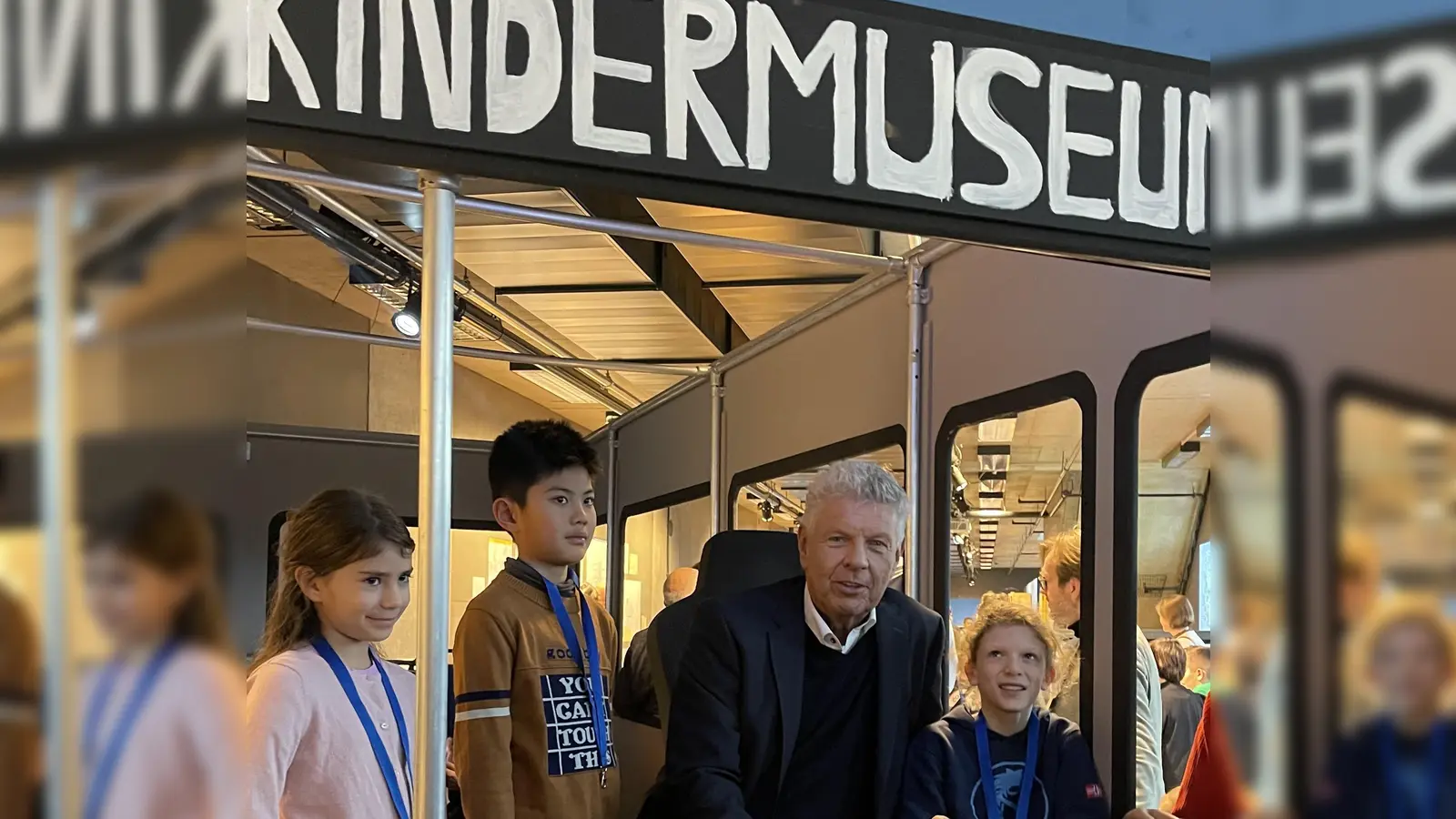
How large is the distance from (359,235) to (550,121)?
5.60 m

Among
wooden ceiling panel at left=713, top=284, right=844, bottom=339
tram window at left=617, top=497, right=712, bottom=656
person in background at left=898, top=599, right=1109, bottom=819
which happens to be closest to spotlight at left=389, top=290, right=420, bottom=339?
tram window at left=617, top=497, right=712, bottom=656

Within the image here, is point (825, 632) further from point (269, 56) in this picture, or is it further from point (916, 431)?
point (916, 431)

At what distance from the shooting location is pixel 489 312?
28.4ft

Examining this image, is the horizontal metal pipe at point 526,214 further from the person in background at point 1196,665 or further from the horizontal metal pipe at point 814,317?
the person in background at point 1196,665

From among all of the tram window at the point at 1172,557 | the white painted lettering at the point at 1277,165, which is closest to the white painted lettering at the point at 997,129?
the tram window at the point at 1172,557

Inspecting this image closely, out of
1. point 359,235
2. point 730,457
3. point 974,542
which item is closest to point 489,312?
point 359,235

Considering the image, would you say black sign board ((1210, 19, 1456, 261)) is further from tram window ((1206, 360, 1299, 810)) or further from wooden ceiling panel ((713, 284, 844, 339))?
wooden ceiling panel ((713, 284, 844, 339))

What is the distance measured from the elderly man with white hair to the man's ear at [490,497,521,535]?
76 cm

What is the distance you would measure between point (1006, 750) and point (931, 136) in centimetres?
167

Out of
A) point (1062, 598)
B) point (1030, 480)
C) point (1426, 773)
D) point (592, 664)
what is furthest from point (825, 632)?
point (1030, 480)

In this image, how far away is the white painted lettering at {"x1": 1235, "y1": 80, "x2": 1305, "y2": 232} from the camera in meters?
0.62

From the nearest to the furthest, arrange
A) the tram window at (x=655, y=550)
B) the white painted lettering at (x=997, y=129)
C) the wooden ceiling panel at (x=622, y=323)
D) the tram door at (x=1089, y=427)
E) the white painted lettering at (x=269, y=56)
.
Answer: the white painted lettering at (x=269, y=56), the white painted lettering at (x=997, y=129), the tram door at (x=1089, y=427), the tram window at (x=655, y=550), the wooden ceiling panel at (x=622, y=323)

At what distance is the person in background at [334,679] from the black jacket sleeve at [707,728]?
1.45 ft

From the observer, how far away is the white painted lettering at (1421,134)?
0.66 meters
